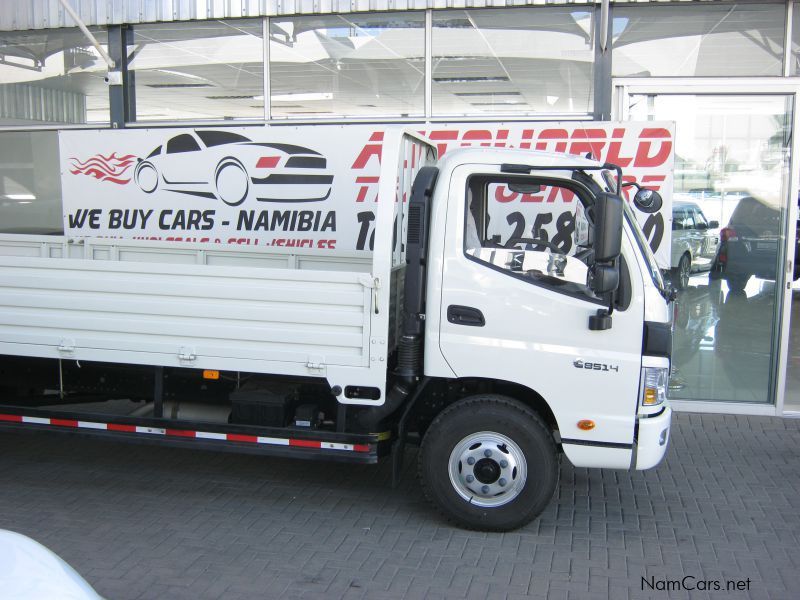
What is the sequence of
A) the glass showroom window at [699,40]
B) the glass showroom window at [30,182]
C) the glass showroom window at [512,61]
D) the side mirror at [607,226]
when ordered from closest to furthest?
the side mirror at [607,226]
the glass showroom window at [699,40]
the glass showroom window at [512,61]
the glass showroom window at [30,182]

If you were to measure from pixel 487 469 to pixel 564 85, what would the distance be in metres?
5.01

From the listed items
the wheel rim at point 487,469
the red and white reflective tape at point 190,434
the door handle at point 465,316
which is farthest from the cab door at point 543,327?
the red and white reflective tape at point 190,434

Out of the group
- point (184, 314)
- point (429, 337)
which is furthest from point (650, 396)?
point (184, 314)

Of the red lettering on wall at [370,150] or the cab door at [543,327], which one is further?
the red lettering on wall at [370,150]

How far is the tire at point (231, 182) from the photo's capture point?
28.2 feet

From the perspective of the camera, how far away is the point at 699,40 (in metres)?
8.27

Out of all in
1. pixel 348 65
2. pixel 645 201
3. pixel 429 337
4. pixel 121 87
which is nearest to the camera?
pixel 429 337

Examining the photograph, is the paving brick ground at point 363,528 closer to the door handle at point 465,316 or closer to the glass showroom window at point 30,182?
the door handle at point 465,316

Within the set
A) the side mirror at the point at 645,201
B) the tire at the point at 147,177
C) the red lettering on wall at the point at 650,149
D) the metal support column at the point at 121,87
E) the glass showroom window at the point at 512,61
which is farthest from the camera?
the metal support column at the point at 121,87

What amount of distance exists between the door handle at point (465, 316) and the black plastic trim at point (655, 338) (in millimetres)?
974

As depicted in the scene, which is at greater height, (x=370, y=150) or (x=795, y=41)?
(x=795, y=41)

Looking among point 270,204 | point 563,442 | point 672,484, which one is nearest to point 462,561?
point 563,442

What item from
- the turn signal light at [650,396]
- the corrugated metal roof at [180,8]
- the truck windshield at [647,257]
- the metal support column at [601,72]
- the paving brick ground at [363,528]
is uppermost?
the corrugated metal roof at [180,8]

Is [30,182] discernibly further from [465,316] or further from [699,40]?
[699,40]
